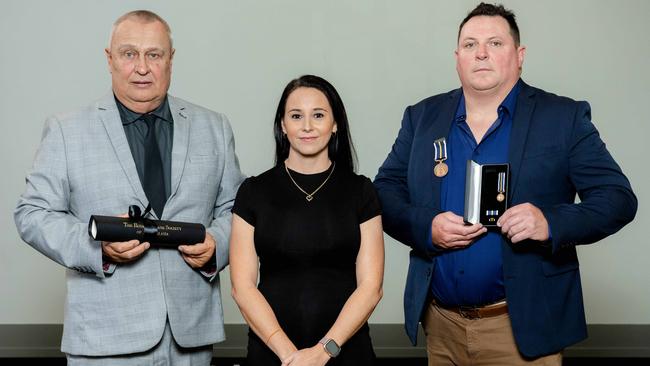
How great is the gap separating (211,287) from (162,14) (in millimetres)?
3053

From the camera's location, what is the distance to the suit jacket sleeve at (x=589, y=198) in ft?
9.44

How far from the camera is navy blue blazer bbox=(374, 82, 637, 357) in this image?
2.92 metres

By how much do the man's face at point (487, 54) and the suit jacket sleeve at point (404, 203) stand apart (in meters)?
0.35

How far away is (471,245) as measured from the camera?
10.0ft

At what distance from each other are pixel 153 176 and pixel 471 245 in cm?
117

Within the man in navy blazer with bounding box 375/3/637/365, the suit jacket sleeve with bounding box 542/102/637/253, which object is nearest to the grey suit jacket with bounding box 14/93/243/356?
the man in navy blazer with bounding box 375/3/637/365

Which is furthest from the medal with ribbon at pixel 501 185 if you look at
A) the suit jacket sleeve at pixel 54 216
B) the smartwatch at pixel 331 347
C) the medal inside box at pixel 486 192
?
the suit jacket sleeve at pixel 54 216

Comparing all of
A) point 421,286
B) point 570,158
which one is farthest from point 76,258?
point 570,158

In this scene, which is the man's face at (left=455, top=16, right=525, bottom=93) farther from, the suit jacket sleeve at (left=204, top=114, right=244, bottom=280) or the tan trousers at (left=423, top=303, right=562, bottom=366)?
the suit jacket sleeve at (left=204, top=114, right=244, bottom=280)

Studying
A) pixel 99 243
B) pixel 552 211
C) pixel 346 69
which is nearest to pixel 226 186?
pixel 99 243

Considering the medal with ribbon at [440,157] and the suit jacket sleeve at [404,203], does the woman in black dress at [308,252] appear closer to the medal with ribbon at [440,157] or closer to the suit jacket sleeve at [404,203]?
the suit jacket sleeve at [404,203]

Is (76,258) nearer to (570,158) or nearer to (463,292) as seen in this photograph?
(463,292)

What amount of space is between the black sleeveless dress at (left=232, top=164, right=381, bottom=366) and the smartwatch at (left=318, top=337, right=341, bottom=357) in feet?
0.26

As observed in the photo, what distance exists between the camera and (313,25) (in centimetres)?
579
